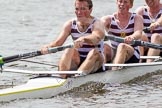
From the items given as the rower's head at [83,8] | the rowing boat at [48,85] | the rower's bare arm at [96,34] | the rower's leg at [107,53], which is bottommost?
the rowing boat at [48,85]

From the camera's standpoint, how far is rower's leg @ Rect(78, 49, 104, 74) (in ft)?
33.0

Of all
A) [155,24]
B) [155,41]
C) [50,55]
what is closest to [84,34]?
[155,41]

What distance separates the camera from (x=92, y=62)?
10141 millimetres

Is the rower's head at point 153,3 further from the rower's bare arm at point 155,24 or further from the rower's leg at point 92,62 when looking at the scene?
the rower's leg at point 92,62

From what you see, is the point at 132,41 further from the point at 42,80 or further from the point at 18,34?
the point at 18,34

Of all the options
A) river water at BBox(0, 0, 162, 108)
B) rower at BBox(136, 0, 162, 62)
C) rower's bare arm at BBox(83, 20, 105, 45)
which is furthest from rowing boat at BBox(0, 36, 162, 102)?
rower at BBox(136, 0, 162, 62)

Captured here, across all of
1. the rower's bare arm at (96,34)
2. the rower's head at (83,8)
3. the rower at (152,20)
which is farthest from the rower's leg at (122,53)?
the rower at (152,20)

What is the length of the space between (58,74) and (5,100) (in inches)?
45.9

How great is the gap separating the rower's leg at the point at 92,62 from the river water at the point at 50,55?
1.21ft

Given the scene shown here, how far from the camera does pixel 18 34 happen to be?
715 inches

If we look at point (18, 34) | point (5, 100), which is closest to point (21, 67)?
point (5, 100)

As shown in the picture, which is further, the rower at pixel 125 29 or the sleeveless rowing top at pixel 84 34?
the rower at pixel 125 29

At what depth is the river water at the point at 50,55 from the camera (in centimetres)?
965

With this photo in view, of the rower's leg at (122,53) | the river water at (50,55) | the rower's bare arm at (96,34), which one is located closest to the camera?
the river water at (50,55)
